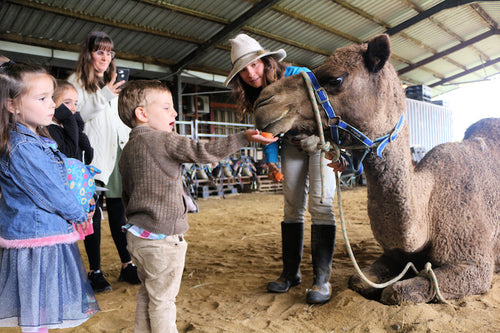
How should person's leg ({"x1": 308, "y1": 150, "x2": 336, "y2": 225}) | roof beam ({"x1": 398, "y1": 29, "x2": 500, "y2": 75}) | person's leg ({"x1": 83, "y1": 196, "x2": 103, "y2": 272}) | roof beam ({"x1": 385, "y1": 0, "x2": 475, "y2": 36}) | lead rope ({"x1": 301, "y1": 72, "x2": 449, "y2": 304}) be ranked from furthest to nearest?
roof beam ({"x1": 398, "y1": 29, "x2": 500, "y2": 75}), roof beam ({"x1": 385, "y1": 0, "x2": 475, "y2": 36}), person's leg ({"x1": 83, "y1": 196, "x2": 103, "y2": 272}), person's leg ({"x1": 308, "y1": 150, "x2": 336, "y2": 225}), lead rope ({"x1": 301, "y1": 72, "x2": 449, "y2": 304})

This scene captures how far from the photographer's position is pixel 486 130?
2725 mm

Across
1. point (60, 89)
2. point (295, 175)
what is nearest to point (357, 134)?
point (295, 175)

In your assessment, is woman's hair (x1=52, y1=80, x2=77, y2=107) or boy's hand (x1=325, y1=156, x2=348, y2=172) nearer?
boy's hand (x1=325, y1=156, x2=348, y2=172)

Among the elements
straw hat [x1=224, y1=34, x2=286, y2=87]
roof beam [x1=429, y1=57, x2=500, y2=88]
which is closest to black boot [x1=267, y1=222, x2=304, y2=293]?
straw hat [x1=224, y1=34, x2=286, y2=87]

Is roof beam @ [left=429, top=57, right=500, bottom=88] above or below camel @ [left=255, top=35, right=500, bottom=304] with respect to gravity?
above

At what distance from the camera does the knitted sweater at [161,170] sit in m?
1.59

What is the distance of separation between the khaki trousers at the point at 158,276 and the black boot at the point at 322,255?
1.02 metres

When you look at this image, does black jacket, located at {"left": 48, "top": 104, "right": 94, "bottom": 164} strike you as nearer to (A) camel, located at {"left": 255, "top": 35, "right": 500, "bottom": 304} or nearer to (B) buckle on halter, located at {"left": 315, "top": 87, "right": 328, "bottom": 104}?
(A) camel, located at {"left": 255, "top": 35, "right": 500, "bottom": 304}

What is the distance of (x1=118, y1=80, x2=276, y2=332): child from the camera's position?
1596 mm

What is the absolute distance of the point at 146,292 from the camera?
5.62 feet

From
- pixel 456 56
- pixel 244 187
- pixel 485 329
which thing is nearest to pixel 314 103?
pixel 485 329

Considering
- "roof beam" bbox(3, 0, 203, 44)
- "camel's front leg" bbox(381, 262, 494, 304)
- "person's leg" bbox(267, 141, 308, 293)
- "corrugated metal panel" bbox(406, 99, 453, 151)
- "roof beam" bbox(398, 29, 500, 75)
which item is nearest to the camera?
"camel's front leg" bbox(381, 262, 494, 304)

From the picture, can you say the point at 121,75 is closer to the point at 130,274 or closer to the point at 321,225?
the point at 130,274

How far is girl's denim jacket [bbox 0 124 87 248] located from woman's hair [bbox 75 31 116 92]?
1.21 metres
